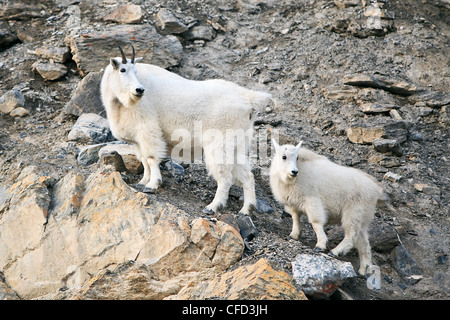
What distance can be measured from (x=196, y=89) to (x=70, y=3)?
8365 mm

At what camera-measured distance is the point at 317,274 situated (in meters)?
6.06

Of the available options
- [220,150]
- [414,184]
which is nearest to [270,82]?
[414,184]

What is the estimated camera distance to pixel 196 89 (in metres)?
8.59

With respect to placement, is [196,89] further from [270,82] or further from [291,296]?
[270,82]

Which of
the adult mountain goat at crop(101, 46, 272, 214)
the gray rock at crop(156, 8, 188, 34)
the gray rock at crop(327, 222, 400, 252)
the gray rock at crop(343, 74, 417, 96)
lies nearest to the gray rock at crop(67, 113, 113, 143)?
the adult mountain goat at crop(101, 46, 272, 214)

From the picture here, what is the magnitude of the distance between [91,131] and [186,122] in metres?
2.97

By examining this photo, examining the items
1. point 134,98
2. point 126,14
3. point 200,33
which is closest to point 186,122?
point 134,98

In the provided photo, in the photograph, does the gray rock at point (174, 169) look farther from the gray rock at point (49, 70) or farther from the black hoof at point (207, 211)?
the gray rock at point (49, 70)

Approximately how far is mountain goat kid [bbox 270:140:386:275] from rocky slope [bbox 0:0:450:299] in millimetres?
552

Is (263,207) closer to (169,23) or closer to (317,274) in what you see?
(317,274)

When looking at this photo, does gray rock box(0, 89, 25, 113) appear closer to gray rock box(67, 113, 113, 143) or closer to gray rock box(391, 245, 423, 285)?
gray rock box(67, 113, 113, 143)

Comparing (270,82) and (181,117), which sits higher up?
(181,117)

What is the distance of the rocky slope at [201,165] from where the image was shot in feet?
21.5

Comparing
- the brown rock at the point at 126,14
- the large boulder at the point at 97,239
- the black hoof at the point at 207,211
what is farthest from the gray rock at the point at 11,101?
the black hoof at the point at 207,211
